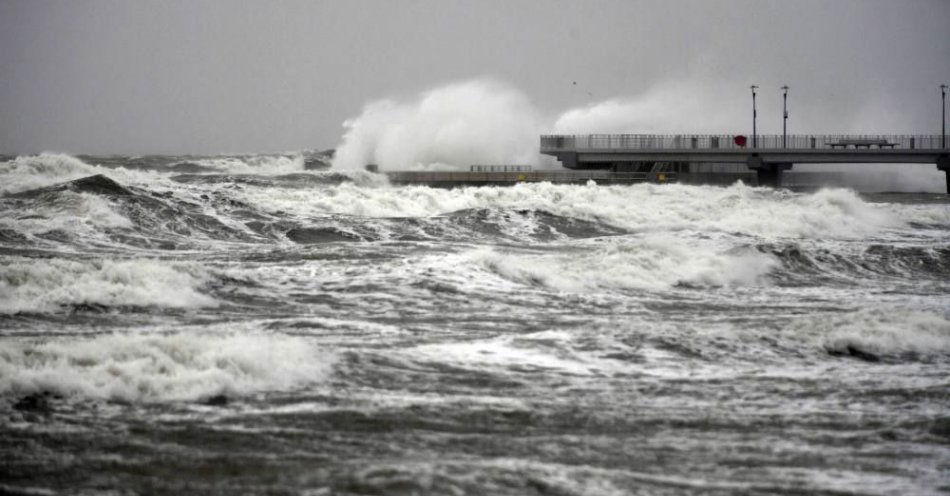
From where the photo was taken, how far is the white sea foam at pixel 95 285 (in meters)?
15.9

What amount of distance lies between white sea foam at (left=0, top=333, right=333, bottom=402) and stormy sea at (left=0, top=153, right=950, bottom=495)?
0.03 metres

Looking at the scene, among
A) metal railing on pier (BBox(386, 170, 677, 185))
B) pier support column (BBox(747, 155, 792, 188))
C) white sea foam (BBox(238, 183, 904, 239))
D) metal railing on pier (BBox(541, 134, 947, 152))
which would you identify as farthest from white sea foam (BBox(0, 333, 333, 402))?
metal railing on pier (BBox(541, 134, 947, 152))

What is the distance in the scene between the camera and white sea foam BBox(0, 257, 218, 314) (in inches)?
627

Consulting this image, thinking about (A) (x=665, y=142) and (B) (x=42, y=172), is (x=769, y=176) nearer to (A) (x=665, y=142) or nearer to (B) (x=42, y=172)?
(A) (x=665, y=142)

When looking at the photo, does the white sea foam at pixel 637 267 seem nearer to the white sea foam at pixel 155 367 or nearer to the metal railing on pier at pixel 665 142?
Result: the white sea foam at pixel 155 367

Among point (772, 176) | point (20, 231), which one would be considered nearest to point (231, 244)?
point (20, 231)

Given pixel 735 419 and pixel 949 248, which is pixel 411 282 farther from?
pixel 949 248

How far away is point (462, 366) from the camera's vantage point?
12.4m

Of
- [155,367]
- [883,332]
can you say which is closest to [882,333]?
[883,332]

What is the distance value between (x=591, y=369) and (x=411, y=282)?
7.55 meters

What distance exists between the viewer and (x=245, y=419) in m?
9.70

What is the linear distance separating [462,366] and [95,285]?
6872 millimetres

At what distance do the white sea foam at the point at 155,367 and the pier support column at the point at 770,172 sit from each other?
4721 centimetres

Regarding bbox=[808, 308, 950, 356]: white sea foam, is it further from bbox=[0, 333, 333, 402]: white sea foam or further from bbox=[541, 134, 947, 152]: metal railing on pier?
bbox=[541, 134, 947, 152]: metal railing on pier
